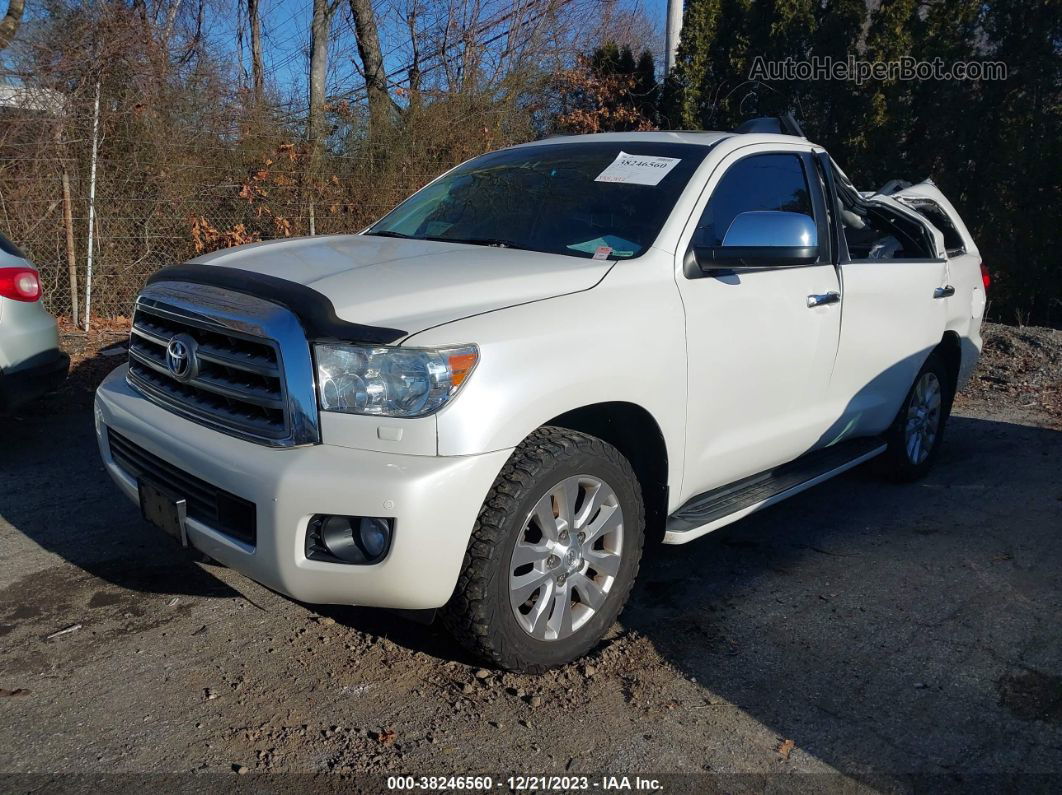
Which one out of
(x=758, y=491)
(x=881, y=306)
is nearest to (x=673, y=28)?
(x=881, y=306)

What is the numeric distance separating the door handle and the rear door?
97 millimetres

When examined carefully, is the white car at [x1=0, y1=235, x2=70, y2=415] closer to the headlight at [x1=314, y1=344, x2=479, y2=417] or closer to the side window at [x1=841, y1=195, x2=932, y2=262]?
the headlight at [x1=314, y1=344, x2=479, y2=417]

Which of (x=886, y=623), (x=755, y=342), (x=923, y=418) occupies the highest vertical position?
(x=755, y=342)

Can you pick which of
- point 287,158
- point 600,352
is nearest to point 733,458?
point 600,352

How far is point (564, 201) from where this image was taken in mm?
3977

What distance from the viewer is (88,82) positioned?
9289 mm

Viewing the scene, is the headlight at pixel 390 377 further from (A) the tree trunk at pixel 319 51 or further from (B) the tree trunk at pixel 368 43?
(B) the tree trunk at pixel 368 43

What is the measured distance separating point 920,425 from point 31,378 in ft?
16.8

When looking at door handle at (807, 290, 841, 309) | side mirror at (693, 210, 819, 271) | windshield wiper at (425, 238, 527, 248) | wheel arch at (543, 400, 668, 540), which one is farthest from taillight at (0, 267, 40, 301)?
door handle at (807, 290, 841, 309)

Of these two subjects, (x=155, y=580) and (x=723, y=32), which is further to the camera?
(x=723, y=32)

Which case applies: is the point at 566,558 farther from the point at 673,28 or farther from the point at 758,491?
the point at 673,28

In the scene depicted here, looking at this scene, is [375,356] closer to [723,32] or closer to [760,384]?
[760,384]

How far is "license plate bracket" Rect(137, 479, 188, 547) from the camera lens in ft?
10.0

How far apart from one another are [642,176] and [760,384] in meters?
1.01
